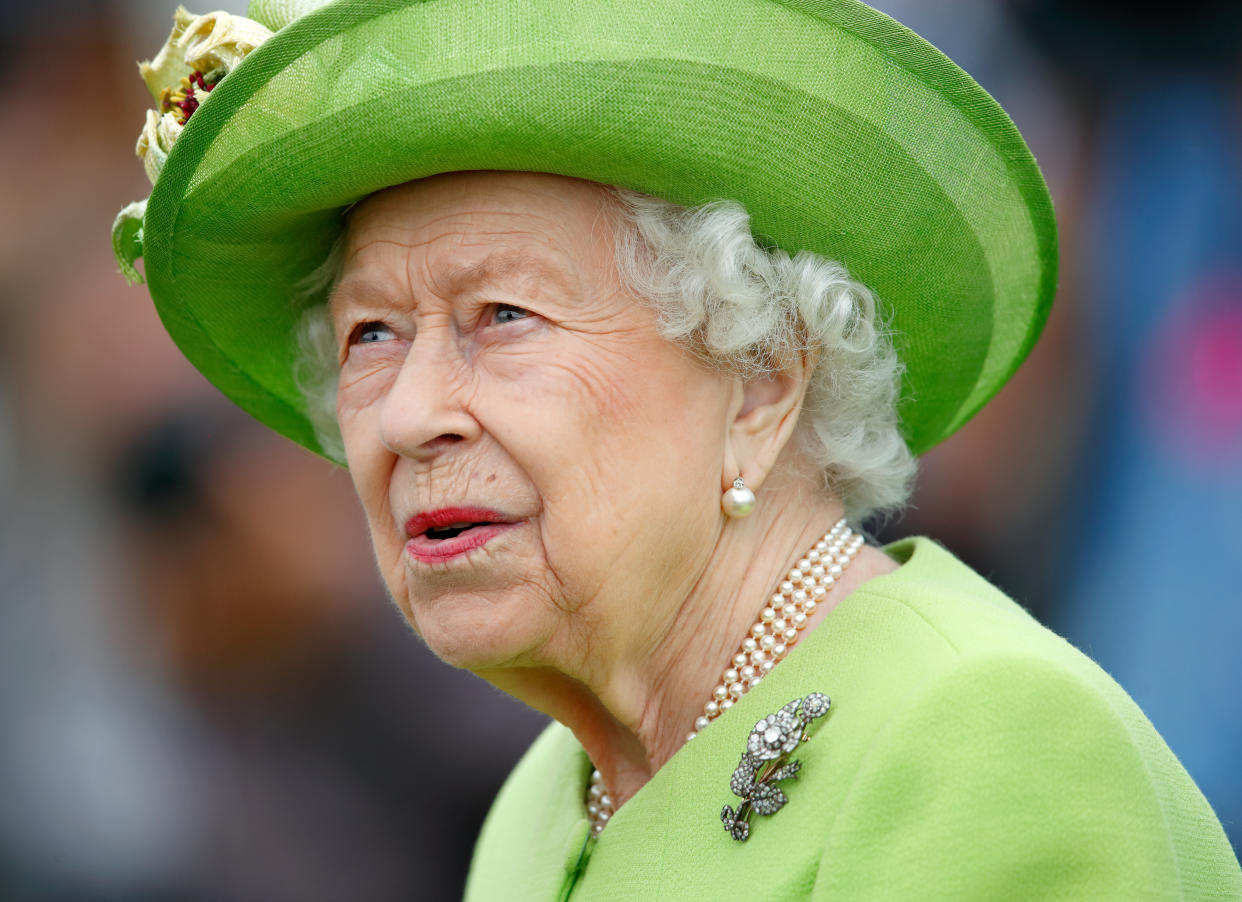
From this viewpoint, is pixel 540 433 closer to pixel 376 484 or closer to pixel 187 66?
pixel 376 484

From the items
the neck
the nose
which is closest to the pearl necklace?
the neck

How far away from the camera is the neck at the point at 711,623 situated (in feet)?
7.38

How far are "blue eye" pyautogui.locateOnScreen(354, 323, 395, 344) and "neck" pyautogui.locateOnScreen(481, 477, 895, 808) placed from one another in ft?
2.09

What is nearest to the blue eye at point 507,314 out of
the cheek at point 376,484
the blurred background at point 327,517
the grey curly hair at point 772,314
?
the grey curly hair at point 772,314

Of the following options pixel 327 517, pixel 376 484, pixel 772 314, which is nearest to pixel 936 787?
pixel 772 314

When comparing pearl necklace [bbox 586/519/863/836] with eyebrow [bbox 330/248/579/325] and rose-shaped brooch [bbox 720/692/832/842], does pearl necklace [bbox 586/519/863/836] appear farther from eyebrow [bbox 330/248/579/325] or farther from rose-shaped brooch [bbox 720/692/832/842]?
eyebrow [bbox 330/248/579/325]

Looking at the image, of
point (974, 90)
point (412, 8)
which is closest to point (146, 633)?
point (412, 8)

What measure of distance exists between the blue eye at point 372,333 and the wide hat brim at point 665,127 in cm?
22

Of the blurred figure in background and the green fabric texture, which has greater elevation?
the blurred figure in background

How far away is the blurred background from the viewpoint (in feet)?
13.7

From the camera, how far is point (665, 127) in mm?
2010

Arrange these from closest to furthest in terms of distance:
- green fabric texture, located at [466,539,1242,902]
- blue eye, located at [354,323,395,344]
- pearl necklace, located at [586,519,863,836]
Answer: green fabric texture, located at [466,539,1242,902] < pearl necklace, located at [586,519,863,836] < blue eye, located at [354,323,395,344]

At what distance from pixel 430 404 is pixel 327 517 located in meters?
2.72

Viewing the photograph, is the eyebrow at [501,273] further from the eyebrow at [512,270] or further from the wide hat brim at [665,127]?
the wide hat brim at [665,127]
